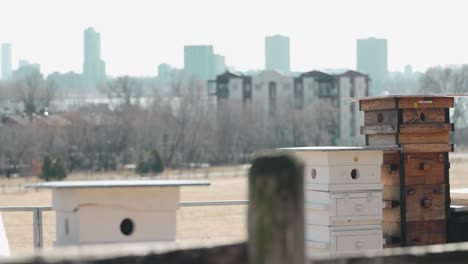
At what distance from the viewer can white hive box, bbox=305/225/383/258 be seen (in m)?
9.86

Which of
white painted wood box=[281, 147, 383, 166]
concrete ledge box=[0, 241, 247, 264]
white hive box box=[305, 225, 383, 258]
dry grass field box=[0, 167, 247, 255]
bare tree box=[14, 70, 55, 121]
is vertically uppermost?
bare tree box=[14, 70, 55, 121]

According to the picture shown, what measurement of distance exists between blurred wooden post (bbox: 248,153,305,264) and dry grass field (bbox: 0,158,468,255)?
10.8m

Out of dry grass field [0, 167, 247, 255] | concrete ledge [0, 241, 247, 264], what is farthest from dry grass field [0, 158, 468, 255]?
concrete ledge [0, 241, 247, 264]

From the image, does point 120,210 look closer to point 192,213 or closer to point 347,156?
point 347,156

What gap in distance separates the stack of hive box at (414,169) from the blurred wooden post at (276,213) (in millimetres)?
7114

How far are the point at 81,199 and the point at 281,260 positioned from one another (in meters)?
2.82

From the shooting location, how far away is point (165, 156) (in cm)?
9094

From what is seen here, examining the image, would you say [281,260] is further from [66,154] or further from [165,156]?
[165,156]

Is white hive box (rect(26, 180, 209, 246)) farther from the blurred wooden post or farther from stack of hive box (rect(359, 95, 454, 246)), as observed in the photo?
stack of hive box (rect(359, 95, 454, 246))

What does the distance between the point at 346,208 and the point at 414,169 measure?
1.12 metres

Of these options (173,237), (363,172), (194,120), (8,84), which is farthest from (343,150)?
(8,84)

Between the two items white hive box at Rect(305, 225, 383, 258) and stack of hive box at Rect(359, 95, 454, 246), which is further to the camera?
stack of hive box at Rect(359, 95, 454, 246)

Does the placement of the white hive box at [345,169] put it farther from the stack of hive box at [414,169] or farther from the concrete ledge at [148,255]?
the concrete ledge at [148,255]

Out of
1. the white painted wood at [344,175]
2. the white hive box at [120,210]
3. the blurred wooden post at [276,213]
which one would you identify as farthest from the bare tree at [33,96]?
the blurred wooden post at [276,213]
